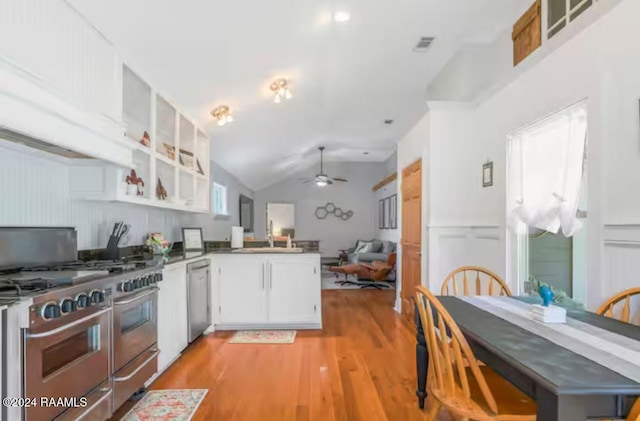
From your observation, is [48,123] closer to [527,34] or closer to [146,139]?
[146,139]

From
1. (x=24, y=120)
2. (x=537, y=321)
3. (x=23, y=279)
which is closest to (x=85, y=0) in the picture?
(x=24, y=120)

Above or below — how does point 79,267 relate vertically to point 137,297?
above

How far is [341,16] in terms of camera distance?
301 centimetres

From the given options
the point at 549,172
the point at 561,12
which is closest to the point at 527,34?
the point at 561,12

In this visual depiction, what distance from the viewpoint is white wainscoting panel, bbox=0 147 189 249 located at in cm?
209

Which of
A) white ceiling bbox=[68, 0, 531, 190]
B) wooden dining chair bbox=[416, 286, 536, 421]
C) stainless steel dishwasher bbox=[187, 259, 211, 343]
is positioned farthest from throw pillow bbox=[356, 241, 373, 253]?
wooden dining chair bbox=[416, 286, 536, 421]

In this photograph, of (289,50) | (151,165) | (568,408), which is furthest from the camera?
(289,50)

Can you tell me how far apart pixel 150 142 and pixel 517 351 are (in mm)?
2918

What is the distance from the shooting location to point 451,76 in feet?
13.9

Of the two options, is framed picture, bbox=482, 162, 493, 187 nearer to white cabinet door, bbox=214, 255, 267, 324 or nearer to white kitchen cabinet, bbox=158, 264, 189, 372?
white cabinet door, bbox=214, 255, 267, 324

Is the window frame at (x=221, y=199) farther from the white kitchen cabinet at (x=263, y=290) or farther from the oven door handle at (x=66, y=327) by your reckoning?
the oven door handle at (x=66, y=327)

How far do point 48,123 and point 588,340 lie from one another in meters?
2.54

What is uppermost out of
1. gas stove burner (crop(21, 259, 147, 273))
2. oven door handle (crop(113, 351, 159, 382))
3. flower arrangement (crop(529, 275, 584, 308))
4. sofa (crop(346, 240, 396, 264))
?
gas stove burner (crop(21, 259, 147, 273))

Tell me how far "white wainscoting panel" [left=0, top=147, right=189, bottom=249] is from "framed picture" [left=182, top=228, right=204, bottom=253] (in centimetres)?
96
